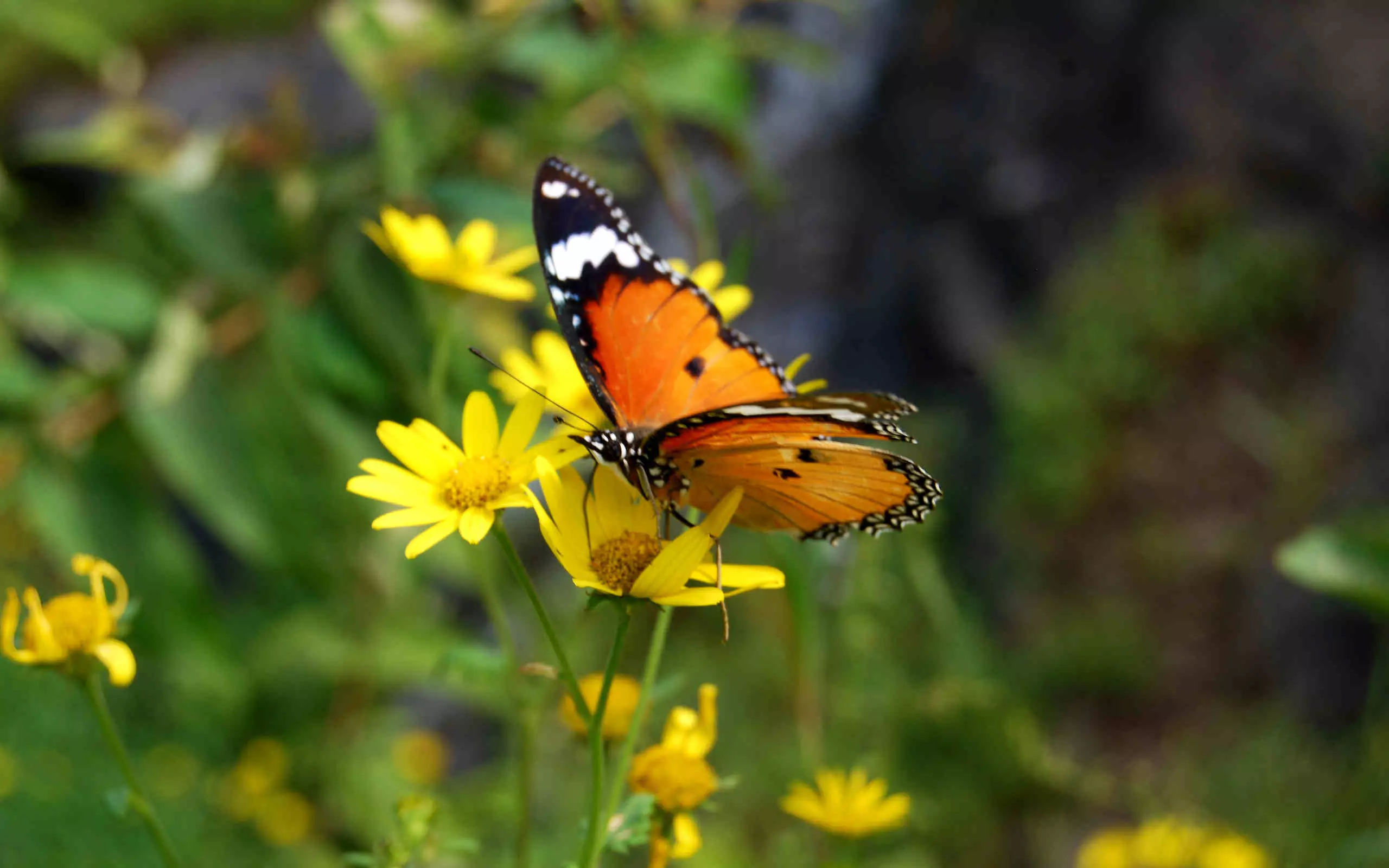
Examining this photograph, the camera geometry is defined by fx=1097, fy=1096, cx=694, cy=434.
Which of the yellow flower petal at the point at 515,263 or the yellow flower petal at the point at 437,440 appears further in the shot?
the yellow flower petal at the point at 515,263

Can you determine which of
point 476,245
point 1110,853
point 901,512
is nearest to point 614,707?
point 901,512

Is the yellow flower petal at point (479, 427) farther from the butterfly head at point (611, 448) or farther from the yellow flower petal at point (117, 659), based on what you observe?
the yellow flower petal at point (117, 659)

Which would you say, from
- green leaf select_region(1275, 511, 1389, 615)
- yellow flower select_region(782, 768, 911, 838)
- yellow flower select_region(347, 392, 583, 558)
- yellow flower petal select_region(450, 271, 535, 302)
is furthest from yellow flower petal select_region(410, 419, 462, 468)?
green leaf select_region(1275, 511, 1389, 615)

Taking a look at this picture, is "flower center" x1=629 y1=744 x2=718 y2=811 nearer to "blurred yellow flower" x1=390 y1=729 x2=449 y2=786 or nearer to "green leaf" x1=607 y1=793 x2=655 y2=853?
"green leaf" x1=607 y1=793 x2=655 y2=853

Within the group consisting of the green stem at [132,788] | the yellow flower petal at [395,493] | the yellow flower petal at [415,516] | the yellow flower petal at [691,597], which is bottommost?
the green stem at [132,788]

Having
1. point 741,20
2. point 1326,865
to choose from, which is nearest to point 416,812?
point 1326,865

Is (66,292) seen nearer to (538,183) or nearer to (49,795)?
(538,183)

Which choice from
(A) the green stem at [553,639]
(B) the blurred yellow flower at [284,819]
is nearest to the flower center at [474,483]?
(A) the green stem at [553,639]
